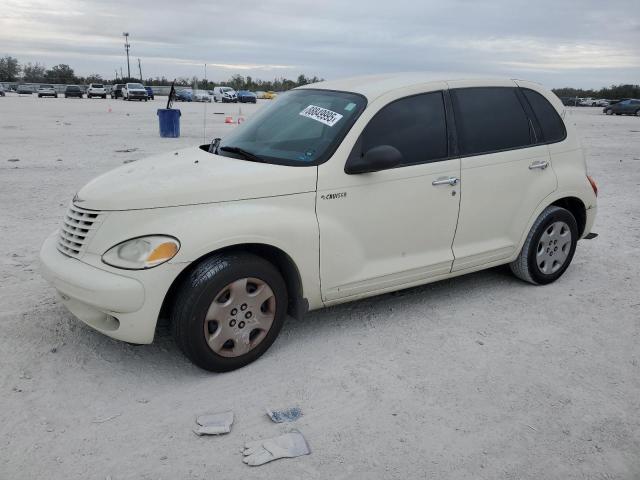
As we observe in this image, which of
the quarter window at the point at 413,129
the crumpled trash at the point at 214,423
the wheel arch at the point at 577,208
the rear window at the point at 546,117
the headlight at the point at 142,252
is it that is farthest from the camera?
the wheel arch at the point at 577,208

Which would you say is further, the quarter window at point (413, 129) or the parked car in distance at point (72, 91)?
the parked car in distance at point (72, 91)

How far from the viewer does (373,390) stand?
3322mm

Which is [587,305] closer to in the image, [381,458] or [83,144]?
[381,458]

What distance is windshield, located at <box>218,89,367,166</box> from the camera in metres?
3.80

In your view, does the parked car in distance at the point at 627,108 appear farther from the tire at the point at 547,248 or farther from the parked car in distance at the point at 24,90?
the parked car in distance at the point at 24,90

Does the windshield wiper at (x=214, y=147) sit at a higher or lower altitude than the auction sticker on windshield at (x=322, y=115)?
lower

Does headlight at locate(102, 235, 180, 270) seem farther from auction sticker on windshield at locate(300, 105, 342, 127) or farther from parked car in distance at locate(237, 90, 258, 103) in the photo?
parked car in distance at locate(237, 90, 258, 103)

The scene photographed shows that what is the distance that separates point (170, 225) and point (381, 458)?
1.72 meters

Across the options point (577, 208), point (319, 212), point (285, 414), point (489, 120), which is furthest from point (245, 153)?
point (577, 208)

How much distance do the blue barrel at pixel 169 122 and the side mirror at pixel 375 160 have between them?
1365 centimetres

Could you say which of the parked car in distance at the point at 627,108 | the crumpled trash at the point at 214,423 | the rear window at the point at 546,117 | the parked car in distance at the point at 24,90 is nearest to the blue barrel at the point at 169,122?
the rear window at the point at 546,117

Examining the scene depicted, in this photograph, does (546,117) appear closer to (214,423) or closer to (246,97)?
(214,423)

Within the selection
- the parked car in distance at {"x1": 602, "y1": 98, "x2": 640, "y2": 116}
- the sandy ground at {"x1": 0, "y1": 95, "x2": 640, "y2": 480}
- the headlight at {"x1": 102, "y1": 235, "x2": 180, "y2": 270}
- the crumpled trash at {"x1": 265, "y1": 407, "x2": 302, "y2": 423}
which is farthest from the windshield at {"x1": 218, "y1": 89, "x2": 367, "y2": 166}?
the parked car in distance at {"x1": 602, "y1": 98, "x2": 640, "y2": 116}

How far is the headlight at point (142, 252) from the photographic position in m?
3.14
